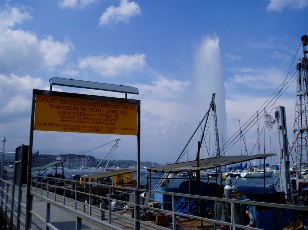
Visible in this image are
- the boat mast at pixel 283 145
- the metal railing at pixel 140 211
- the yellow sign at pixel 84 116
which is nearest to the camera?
the metal railing at pixel 140 211

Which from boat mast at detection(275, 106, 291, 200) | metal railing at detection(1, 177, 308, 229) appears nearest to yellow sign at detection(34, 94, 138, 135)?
metal railing at detection(1, 177, 308, 229)

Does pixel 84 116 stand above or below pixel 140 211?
above

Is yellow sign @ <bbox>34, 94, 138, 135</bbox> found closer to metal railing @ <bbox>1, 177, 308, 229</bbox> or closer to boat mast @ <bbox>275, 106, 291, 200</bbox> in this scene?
metal railing @ <bbox>1, 177, 308, 229</bbox>

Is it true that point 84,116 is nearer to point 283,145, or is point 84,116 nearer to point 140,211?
point 140,211

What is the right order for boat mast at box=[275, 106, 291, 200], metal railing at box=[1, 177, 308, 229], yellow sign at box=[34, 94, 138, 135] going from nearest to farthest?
1. metal railing at box=[1, 177, 308, 229]
2. yellow sign at box=[34, 94, 138, 135]
3. boat mast at box=[275, 106, 291, 200]

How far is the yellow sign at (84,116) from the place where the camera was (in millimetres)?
9492

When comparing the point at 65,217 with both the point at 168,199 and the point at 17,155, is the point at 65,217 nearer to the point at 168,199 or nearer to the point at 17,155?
the point at 17,155

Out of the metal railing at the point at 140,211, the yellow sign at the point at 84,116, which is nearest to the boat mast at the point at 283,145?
the metal railing at the point at 140,211

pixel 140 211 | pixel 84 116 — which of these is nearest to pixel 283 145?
pixel 140 211

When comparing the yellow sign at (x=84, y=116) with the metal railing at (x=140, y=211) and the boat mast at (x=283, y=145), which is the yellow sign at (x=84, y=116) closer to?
the metal railing at (x=140, y=211)

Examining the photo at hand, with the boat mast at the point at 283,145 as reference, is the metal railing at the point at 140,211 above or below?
below

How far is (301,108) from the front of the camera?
3284cm

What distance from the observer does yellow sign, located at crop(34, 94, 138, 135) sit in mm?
9492

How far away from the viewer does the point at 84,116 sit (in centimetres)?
1009
